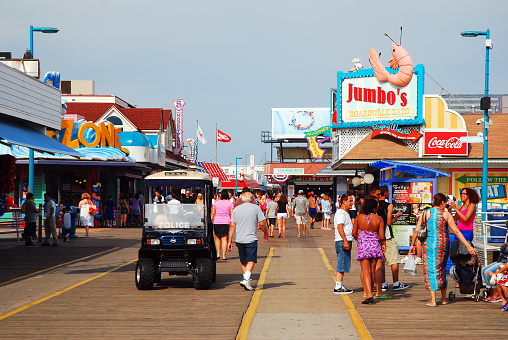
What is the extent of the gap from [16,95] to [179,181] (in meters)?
8.45

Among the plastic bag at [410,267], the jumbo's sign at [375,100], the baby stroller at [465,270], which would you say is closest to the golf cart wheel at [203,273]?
the plastic bag at [410,267]

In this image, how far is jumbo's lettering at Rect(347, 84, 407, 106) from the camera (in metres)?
33.1

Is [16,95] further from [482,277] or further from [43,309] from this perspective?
[482,277]

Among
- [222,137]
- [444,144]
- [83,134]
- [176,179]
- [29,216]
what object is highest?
[222,137]

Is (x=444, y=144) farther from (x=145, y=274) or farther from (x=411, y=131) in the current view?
(x=145, y=274)

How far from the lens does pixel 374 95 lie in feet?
110

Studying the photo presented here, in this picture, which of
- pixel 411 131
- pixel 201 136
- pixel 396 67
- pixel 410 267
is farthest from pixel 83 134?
pixel 201 136

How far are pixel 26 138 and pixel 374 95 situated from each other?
20.5 meters

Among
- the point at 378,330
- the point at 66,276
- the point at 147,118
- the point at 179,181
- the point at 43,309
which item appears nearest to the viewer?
the point at 378,330

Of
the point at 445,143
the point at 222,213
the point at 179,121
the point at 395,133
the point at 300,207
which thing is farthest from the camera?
the point at 179,121

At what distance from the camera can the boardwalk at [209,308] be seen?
8250 millimetres

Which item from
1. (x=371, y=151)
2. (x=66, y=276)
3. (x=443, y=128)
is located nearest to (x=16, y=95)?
(x=66, y=276)

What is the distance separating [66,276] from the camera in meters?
14.1

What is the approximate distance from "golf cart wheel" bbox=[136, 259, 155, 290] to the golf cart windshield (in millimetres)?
728
